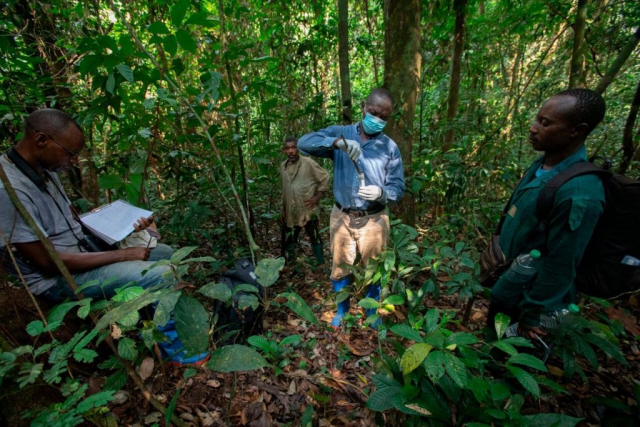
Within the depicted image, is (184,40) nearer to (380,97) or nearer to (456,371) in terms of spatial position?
(380,97)

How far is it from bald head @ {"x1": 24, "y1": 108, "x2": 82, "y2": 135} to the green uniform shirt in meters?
3.14

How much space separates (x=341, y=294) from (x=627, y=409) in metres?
→ 1.71

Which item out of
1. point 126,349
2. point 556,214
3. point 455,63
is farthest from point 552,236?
point 455,63

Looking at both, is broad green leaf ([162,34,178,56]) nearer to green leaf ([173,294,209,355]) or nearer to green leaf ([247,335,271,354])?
green leaf ([173,294,209,355])

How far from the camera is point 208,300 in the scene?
124 inches

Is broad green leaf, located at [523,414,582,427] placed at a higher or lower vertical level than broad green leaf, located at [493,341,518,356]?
lower

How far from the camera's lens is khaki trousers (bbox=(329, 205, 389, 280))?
2.61m

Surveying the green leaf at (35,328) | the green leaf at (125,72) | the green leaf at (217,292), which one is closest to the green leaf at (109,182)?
the green leaf at (125,72)

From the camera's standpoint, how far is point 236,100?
288cm

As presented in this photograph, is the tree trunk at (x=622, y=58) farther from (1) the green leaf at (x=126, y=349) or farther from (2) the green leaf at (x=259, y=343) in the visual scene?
(1) the green leaf at (x=126, y=349)

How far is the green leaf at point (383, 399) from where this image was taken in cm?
127

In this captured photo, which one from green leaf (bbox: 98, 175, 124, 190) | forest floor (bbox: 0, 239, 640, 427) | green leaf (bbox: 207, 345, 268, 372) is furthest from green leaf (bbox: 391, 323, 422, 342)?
green leaf (bbox: 98, 175, 124, 190)

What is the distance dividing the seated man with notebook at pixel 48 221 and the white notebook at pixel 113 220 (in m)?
0.12

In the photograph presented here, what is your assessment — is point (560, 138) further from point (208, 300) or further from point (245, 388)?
point (208, 300)
